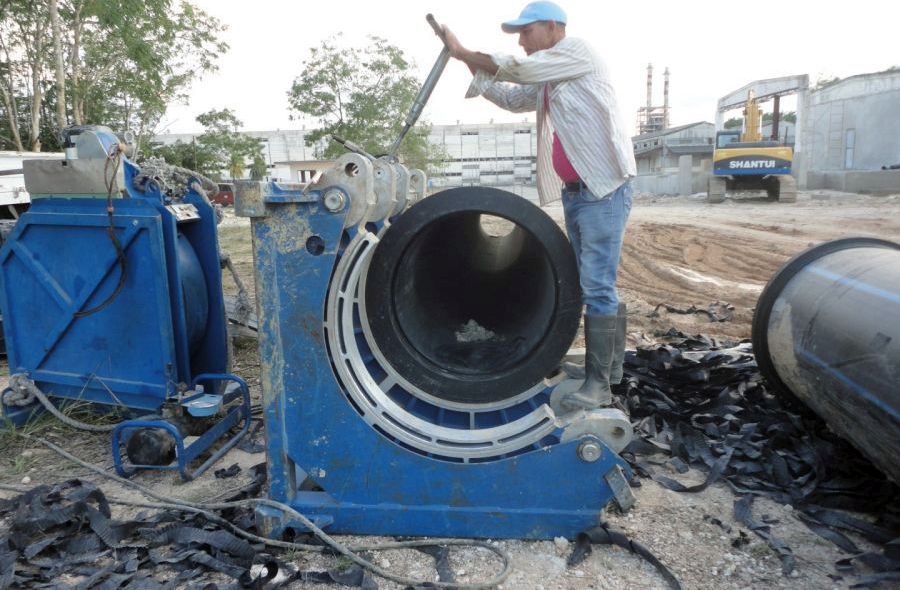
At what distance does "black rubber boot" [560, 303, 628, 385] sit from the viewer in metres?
Result: 3.18

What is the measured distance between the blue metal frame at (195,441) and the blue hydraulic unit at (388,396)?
0.91 meters

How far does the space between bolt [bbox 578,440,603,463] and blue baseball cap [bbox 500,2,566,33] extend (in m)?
1.94

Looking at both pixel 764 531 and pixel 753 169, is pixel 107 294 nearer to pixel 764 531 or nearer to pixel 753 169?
pixel 764 531

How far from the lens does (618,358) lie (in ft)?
11.0

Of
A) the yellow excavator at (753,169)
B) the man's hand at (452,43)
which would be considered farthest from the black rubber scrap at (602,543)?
the yellow excavator at (753,169)

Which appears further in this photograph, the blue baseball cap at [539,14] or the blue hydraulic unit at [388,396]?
the blue baseball cap at [539,14]

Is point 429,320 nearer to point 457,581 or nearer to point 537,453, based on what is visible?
point 537,453

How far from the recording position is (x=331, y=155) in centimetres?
2419

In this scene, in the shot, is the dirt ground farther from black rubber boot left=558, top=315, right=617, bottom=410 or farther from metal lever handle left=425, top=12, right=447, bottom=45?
metal lever handle left=425, top=12, right=447, bottom=45

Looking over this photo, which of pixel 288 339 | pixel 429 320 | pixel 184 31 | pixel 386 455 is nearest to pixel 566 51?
pixel 429 320

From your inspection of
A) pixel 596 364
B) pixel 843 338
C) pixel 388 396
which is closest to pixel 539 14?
pixel 596 364

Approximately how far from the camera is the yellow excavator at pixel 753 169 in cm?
2094

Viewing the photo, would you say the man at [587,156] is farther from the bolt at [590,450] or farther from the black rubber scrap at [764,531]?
the black rubber scrap at [764,531]

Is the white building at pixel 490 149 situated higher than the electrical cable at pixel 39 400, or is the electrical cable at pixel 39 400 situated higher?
the white building at pixel 490 149
